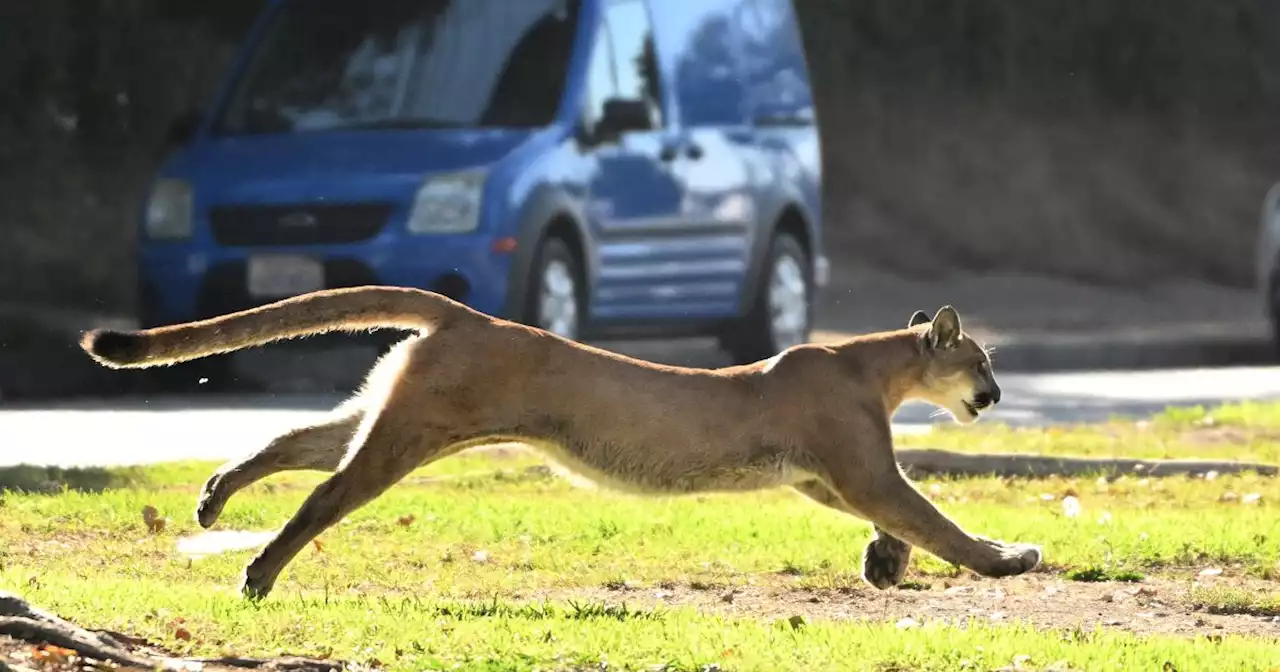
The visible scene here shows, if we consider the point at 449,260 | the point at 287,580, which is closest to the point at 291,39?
the point at 449,260

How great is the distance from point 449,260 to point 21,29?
838 cm

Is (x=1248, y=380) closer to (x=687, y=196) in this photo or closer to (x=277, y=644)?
(x=687, y=196)

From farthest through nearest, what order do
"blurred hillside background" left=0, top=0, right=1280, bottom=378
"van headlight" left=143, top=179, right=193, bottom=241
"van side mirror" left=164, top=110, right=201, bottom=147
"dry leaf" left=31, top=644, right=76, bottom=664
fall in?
"blurred hillside background" left=0, top=0, right=1280, bottom=378 → "van side mirror" left=164, top=110, right=201, bottom=147 → "van headlight" left=143, top=179, right=193, bottom=241 → "dry leaf" left=31, top=644, right=76, bottom=664

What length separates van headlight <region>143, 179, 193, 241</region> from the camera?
15180 millimetres

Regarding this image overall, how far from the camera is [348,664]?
6.20m

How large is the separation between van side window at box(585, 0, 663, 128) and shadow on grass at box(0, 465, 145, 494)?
5.20m

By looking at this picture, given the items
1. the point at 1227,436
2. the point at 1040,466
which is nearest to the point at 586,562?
the point at 1040,466

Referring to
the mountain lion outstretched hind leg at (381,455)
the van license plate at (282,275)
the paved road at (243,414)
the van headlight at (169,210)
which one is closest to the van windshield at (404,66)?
the van headlight at (169,210)

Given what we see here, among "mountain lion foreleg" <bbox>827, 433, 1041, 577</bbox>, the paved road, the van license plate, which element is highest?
the van license plate

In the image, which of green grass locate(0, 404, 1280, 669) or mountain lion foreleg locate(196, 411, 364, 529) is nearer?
green grass locate(0, 404, 1280, 669)

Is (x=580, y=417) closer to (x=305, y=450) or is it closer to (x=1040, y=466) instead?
(x=305, y=450)

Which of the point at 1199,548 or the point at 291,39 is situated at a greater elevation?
the point at 291,39

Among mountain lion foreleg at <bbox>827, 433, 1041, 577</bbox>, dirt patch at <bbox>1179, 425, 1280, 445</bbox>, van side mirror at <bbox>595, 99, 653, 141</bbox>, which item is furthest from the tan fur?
van side mirror at <bbox>595, 99, 653, 141</bbox>

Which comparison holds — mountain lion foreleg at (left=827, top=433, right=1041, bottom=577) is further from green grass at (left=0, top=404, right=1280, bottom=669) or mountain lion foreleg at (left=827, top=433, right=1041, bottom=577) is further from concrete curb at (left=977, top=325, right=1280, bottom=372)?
concrete curb at (left=977, top=325, right=1280, bottom=372)
